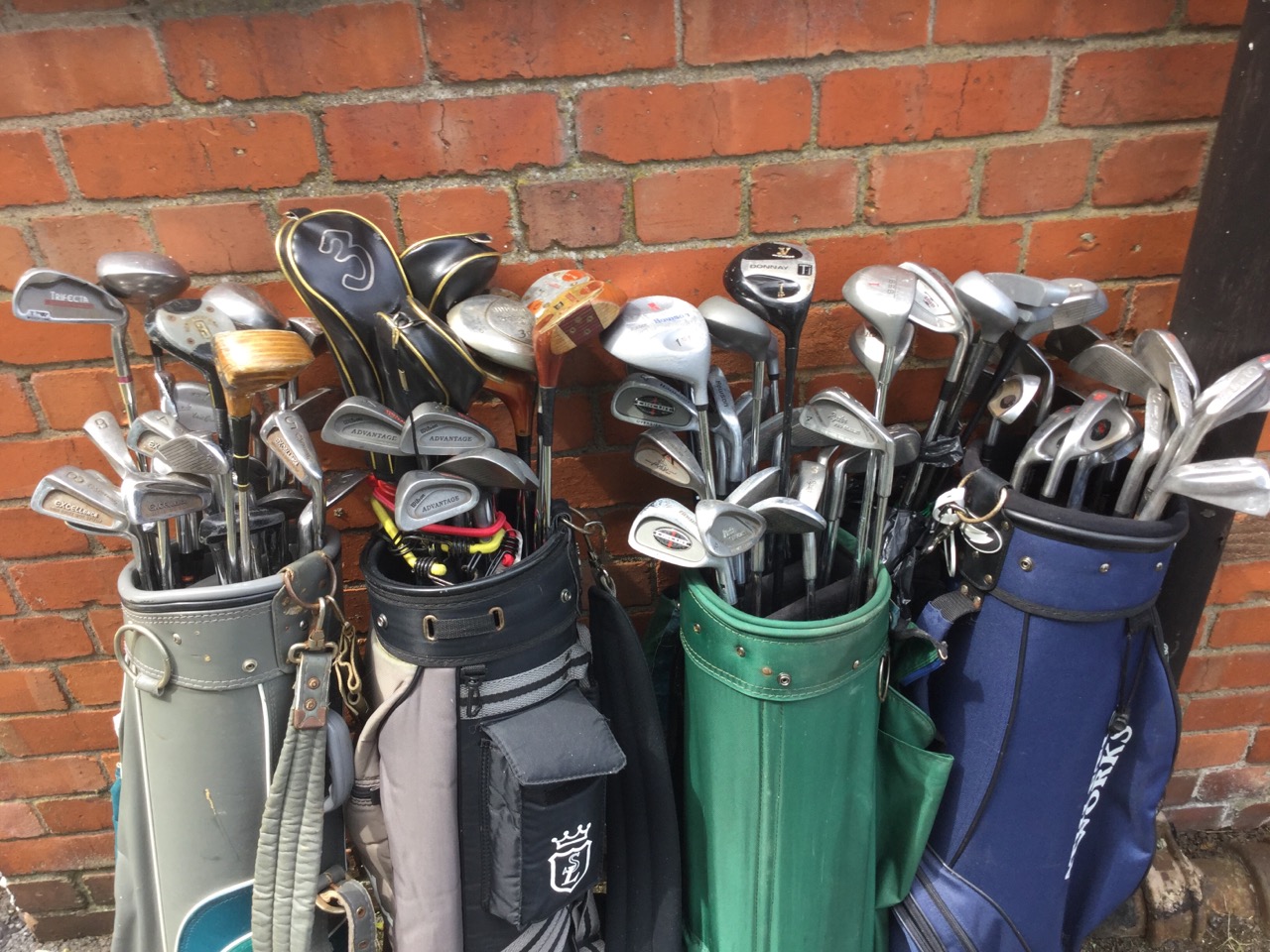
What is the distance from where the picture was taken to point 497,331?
4.42ft

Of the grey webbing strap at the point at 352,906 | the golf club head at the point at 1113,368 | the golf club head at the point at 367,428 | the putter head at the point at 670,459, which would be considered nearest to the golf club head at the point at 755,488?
the putter head at the point at 670,459

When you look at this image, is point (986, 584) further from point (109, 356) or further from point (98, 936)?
point (98, 936)

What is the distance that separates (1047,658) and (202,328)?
59.9 inches

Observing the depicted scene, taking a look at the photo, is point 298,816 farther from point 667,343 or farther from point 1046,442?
point 1046,442

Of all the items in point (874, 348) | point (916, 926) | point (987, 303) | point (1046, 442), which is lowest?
point (916, 926)

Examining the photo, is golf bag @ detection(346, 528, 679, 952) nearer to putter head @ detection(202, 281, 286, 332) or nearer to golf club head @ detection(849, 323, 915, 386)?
putter head @ detection(202, 281, 286, 332)

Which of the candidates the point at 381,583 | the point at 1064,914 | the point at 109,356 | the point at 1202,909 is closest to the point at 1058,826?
the point at 1064,914

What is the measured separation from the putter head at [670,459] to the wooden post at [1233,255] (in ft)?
3.13

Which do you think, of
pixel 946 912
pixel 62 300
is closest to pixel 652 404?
pixel 62 300

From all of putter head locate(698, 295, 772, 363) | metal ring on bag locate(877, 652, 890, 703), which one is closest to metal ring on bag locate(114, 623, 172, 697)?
putter head locate(698, 295, 772, 363)

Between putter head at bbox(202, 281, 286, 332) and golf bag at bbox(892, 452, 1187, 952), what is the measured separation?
1.25m

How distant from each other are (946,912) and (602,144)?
1614mm

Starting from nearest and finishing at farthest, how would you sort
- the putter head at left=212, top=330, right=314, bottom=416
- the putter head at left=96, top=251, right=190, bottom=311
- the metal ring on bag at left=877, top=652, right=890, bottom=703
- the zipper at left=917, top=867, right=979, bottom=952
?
1. the putter head at left=212, top=330, right=314, bottom=416
2. the putter head at left=96, top=251, right=190, bottom=311
3. the metal ring on bag at left=877, top=652, right=890, bottom=703
4. the zipper at left=917, top=867, right=979, bottom=952

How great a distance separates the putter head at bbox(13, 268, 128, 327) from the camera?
4.33 feet
